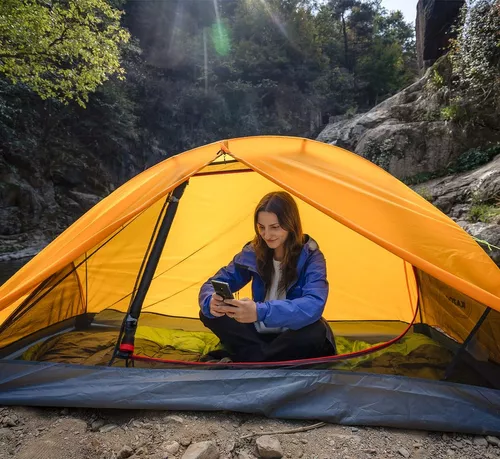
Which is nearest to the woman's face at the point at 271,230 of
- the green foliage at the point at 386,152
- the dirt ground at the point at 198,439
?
the dirt ground at the point at 198,439

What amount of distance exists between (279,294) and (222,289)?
0.54 meters

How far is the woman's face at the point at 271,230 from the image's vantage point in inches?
85.4

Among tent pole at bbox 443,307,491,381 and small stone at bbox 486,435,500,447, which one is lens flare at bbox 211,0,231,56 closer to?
tent pole at bbox 443,307,491,381

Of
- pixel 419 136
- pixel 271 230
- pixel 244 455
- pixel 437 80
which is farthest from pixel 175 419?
pixel 437 80

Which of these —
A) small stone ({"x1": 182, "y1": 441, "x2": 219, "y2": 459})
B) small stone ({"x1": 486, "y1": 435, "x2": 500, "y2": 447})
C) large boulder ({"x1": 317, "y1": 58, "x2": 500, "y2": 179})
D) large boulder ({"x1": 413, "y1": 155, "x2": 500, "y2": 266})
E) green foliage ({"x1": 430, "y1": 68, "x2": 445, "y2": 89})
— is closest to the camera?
small stone ({"x1": 182, "y1": 441, "x2": 219, "y2": 459})

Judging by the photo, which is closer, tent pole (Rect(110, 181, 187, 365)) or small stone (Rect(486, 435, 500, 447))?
small stone (Rect(486, 435, 500, 447))

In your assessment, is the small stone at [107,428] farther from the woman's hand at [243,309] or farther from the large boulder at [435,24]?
the large boulder at [435,24]

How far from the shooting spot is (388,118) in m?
11.6

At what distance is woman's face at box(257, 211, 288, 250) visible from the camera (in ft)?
7.11

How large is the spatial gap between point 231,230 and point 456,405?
2.17 meters

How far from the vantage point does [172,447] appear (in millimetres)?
1499

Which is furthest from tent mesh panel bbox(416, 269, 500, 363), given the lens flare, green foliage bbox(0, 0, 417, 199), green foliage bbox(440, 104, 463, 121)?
the lens flare

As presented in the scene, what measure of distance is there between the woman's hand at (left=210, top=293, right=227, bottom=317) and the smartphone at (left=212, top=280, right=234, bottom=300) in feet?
0.18

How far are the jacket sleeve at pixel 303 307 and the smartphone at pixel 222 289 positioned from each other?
6.6 inches
